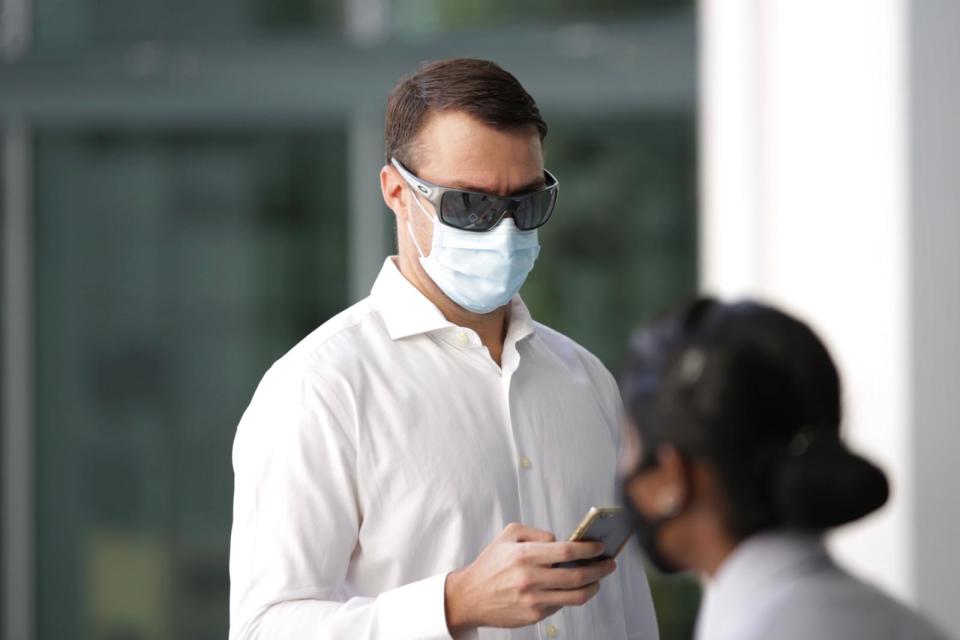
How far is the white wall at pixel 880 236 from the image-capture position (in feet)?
9.16

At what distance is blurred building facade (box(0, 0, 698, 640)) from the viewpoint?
237 inches

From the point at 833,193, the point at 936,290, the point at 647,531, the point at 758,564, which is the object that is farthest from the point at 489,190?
the point at 833,193

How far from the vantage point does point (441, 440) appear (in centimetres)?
198

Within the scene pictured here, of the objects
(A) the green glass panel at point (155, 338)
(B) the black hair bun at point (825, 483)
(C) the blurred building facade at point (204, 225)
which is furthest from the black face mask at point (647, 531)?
(A) the green glass panel at point (155, 338)

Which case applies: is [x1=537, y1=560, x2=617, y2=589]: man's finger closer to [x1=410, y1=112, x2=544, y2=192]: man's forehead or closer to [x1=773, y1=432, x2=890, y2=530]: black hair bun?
[x1=773, y1=432, x2=890, y2=530]: black hair bun

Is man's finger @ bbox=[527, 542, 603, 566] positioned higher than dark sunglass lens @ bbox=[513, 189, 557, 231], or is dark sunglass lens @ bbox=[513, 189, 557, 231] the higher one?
dark sunglass lens @ bbox=[513, 189, 557, 231]

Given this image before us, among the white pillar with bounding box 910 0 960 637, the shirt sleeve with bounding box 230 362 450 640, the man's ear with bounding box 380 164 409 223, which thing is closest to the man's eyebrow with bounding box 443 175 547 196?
the man's ear with bounding box 380 164 409 223

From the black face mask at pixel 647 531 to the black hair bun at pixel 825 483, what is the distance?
15cm

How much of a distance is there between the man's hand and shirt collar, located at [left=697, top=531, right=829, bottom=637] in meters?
0.38

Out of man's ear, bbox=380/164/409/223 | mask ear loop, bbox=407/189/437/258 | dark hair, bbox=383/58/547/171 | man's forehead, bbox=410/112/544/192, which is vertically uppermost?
dark hair, bbox=383/58/547/171

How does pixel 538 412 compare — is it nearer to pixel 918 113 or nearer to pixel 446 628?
pixel 446 628

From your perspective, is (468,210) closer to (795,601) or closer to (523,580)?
(523,580)

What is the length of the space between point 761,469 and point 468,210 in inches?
34.0

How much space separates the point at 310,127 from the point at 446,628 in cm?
473
